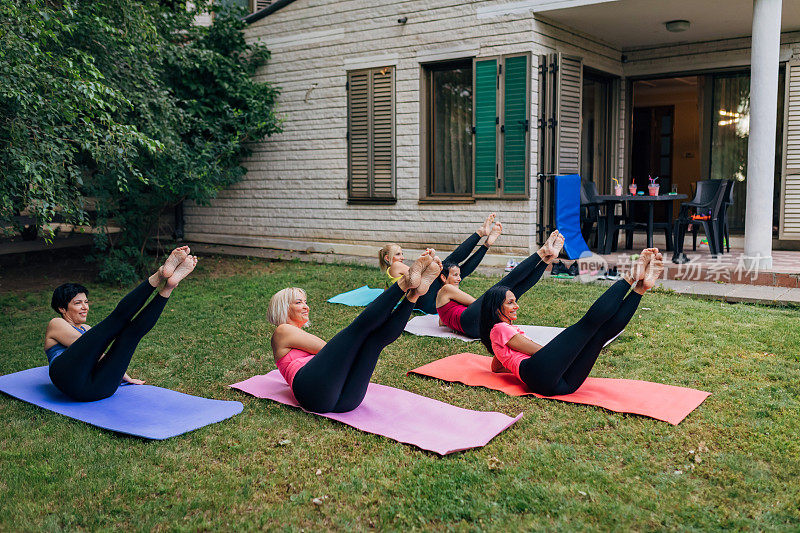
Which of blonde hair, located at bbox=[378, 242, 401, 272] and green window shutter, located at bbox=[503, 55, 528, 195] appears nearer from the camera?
blonde hair, located at bbox=[378, 242, 401, 272]

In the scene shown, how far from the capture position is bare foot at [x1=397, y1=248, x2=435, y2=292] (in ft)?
11.0

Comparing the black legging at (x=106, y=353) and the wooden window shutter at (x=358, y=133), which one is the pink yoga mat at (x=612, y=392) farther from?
the wooden window shutter at (x=358, y=133)

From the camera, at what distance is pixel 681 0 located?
8234 millimetres

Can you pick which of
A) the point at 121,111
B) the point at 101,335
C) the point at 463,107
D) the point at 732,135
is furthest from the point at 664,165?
the point at 101,335

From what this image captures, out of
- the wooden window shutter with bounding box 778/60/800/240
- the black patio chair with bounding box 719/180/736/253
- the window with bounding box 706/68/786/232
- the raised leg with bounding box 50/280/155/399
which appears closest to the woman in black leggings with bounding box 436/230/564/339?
the raised leg with bounding box 50/280/155/399

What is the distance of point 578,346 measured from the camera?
153 inches

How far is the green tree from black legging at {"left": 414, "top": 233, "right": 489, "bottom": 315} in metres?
2.86

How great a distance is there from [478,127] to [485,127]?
4.7 inches

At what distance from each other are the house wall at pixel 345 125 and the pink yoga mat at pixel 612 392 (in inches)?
187

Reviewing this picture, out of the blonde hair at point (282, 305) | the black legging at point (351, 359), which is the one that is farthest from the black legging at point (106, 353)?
the black legging at point (351, 359)

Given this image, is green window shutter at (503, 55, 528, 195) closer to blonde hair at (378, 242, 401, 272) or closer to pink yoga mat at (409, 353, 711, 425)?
blonde hair at (378, 242, 401, 272)

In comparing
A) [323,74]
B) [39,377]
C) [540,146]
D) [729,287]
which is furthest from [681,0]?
[39,377]

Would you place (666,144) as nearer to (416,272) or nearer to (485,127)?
(485,127)

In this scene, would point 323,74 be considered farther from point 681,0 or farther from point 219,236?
point 681,0
